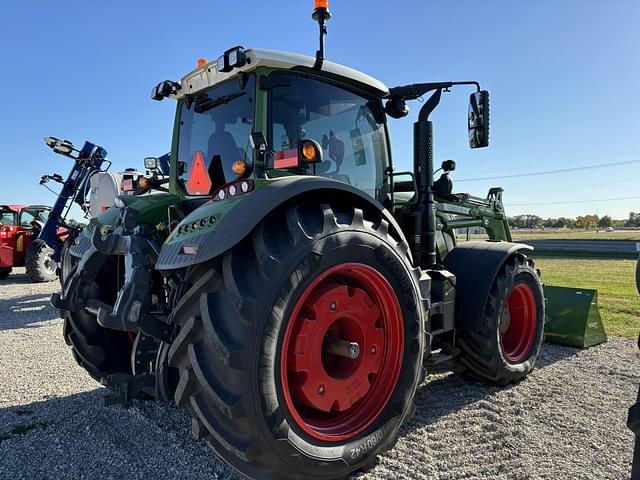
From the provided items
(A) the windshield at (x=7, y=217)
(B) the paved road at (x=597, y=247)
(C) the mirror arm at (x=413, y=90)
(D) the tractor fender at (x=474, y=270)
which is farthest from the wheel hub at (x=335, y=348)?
(B) the paved road at (x=597, y=247)

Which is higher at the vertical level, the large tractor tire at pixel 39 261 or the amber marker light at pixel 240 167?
the amber marker light at pixel 240 167

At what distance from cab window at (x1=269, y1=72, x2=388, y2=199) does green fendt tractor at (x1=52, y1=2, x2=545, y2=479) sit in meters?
0.01

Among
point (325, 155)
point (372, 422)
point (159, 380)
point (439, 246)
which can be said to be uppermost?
point (325, 155)

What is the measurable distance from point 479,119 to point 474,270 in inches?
50.4

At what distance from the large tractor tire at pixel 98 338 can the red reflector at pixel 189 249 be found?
1.50m

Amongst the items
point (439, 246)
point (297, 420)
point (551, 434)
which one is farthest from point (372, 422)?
point (439, 246)

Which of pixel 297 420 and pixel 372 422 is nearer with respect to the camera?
pixel 297 420

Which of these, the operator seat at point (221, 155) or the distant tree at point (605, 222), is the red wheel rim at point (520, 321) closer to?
the operator seat at point (221, 155)

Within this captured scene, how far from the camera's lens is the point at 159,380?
7.62 feet

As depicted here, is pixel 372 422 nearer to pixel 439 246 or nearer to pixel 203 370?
pixel 203 370

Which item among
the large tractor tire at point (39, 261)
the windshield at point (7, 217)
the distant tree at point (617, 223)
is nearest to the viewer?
the large tractor tire at point (39, 261)

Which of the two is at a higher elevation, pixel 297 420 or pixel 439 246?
A: pixel 439 246

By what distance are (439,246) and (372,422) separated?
2.16 m

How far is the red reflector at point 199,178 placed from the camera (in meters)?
3.31
